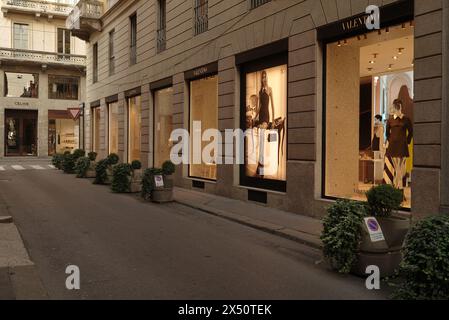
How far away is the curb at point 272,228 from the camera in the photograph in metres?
8.10

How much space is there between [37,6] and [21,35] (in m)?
3.00

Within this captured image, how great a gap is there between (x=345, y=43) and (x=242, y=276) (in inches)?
259

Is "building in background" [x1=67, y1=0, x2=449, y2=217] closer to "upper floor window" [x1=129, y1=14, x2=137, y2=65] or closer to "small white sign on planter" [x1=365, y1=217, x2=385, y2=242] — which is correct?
"small white sign on planter" [x1=365, y1=217, x2=385, y2=242]

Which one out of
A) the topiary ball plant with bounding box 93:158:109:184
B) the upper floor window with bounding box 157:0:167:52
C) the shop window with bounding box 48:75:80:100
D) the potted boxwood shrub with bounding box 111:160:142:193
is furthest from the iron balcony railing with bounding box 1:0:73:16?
the potted boxwood shrub with bounding box 111:160:142:193

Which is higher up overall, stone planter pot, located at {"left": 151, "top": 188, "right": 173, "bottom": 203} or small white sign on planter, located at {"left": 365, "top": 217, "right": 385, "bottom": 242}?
small white sign on planter, located at {"left": 365, "top": 217, "right": 385, "bottom": 242}

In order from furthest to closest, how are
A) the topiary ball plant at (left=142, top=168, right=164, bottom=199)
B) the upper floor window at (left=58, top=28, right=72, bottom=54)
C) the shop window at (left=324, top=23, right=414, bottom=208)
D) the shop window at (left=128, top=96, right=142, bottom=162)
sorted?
the upper floor window at (left=58, top=28, right=72, bottom=54) → the shop window at (left=128, top=96, right=142, bottom=162) → the topiary ball plant at (left=142, top=168, right=164, bottom=199) → the shop window at (left=324, top=23, right=414, bottom=208)

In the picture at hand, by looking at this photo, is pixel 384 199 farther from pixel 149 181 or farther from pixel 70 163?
pixel 70 163

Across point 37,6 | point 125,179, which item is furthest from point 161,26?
point 37,6

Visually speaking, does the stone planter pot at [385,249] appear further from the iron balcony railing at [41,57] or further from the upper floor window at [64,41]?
the upper floor window at [64,41]

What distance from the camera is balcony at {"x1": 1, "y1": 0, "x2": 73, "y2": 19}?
4081 centimetres

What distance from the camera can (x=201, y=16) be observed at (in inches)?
625

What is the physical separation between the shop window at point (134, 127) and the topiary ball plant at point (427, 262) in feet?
57.8
